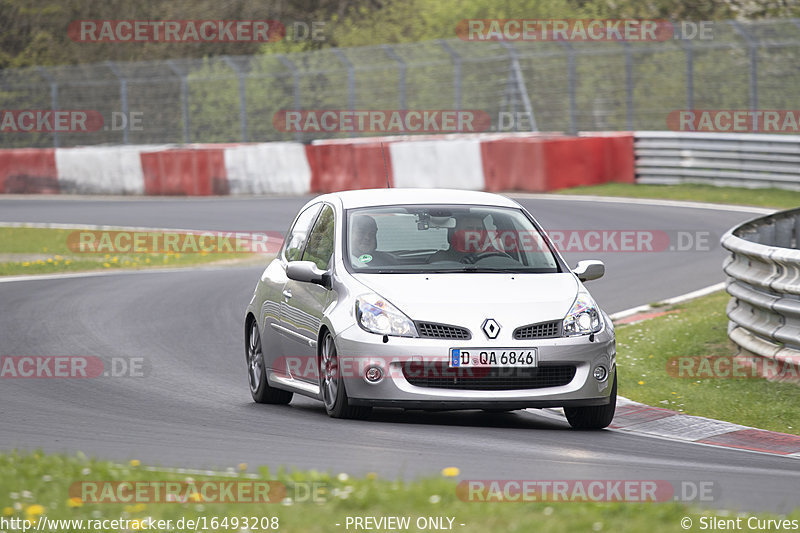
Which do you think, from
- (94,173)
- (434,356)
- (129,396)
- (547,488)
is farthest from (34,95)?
(547,488)

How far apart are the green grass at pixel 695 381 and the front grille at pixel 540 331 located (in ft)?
6.00

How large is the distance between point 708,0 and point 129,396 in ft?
98.4

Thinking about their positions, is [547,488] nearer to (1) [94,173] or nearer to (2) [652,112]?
(2) [652,112]

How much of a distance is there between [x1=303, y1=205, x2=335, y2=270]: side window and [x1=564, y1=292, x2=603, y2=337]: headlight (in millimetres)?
1759

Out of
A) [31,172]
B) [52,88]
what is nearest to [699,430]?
[31,172]

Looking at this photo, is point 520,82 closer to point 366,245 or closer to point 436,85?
point 436,85

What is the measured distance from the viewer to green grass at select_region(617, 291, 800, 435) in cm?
1017

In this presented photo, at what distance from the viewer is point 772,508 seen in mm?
6391

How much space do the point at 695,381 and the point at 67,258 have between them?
13.1m

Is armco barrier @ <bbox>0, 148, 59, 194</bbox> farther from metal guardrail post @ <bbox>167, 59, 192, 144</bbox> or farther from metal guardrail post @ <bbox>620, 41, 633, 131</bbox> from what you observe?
metal guardrail post @ <bbox>620, 41, 633, 131</bbox>

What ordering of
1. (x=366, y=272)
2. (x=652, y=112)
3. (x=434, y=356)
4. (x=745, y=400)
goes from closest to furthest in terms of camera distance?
(x=434, y=356), (x=366, y=272), (x=745, y=400), (x=652, y=112)

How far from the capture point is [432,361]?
345 inches

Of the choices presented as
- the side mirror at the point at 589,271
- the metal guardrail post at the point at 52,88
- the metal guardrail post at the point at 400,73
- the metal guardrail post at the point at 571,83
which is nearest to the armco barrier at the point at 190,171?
the metal guardrail post at the point at 400,73
